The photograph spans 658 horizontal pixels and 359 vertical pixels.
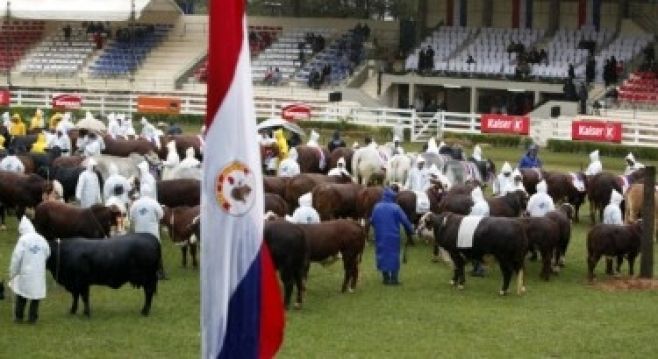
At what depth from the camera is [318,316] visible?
48.7ft

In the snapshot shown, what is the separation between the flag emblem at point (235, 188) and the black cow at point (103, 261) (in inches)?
356

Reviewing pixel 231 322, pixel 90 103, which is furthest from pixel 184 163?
pixel 90 103

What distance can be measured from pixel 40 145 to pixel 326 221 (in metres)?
8.93

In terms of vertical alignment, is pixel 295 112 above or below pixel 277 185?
above

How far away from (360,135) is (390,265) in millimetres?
21111

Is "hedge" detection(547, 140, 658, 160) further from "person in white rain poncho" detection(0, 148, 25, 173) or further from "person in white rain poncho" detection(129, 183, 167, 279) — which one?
"person in white rain poncho" detection(129, 183, 167, 279)

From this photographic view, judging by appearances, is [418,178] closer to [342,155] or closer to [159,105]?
[342,155]

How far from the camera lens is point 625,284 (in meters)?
17.2

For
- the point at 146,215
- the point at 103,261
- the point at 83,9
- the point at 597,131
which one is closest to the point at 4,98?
the point at 83,9

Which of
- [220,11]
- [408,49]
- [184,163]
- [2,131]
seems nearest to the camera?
[220,11]

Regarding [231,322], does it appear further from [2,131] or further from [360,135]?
[360,135]

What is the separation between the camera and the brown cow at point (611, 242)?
1703cm

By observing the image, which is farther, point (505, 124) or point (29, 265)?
point (505, 124)

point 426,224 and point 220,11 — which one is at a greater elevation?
point 220,11
